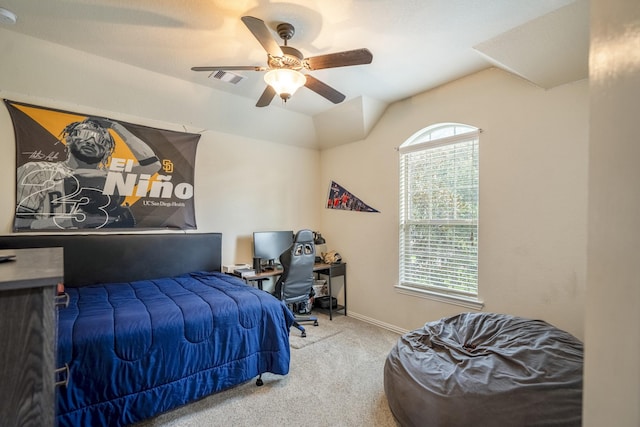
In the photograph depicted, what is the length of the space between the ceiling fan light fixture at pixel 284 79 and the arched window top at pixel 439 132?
69.2 inches

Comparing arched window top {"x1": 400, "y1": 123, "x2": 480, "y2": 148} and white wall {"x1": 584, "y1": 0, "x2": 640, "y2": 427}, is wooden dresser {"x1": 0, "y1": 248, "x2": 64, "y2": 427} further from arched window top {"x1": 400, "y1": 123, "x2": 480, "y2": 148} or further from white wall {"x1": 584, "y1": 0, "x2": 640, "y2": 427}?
arched window top {"x1": 400, "y1": 123, "x2": 480, "y2": 148}

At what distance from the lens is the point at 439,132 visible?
10.6ft

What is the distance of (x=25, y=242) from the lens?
2512 mm

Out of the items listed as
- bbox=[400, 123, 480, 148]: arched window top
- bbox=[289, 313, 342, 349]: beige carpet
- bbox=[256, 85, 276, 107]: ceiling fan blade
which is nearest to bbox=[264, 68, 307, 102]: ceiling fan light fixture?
bbox=[256, 85, 276, 107]: ceiling fan blade

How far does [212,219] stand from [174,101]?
1362 millimetres

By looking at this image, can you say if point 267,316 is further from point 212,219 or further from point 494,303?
point 494,303

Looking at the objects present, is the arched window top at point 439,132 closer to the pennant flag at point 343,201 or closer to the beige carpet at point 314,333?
the pennant flag at point 343,201

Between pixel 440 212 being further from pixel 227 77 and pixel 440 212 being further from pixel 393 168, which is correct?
pixel 227 77

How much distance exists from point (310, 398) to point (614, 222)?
2.19 meters

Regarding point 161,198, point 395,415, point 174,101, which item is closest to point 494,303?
point 395,415

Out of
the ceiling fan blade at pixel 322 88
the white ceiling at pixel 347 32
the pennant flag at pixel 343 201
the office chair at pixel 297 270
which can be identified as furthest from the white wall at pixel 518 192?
the ceiling fan blade at pixel 322 88

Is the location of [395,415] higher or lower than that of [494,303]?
lower

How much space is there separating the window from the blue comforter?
1725 millimetres

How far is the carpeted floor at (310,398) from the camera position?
1.95 m
